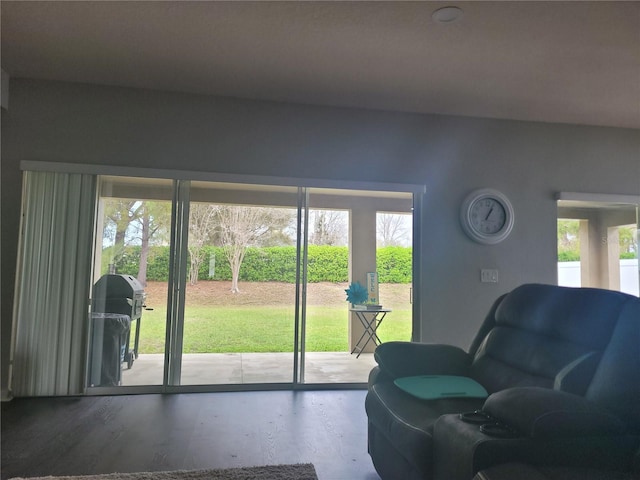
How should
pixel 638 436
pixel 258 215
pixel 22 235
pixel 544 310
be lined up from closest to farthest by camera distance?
pixel 638 436, pixel 544 310, pixel 22 235, pixel 258 215

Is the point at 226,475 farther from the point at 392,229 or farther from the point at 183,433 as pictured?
the point at 392,229

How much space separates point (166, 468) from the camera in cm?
216

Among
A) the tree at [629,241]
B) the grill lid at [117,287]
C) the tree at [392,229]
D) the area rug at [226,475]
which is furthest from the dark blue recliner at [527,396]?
the tree at [629,241]

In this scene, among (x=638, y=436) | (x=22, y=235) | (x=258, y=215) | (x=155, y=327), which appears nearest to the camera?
(x=638, y=436)

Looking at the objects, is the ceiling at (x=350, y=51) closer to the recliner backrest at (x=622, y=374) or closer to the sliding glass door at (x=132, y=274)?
the sliding glass door at (x=132, y=274)

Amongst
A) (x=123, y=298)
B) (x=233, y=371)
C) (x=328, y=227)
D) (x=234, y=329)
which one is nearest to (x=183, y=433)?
(x=233, y=371)

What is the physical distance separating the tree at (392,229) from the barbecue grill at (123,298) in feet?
7.93

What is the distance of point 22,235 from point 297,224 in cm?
233

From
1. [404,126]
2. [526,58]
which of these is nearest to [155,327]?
[404,126]

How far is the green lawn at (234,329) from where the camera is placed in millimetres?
3619

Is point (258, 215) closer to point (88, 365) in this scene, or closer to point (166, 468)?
point (88, 365)

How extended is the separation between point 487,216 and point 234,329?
273 cm

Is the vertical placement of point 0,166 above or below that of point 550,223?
above

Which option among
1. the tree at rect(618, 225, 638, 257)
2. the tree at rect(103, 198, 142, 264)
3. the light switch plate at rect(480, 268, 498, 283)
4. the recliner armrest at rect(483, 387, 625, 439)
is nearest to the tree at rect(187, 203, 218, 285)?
the tree at rect(103, 198, 142, 264)
